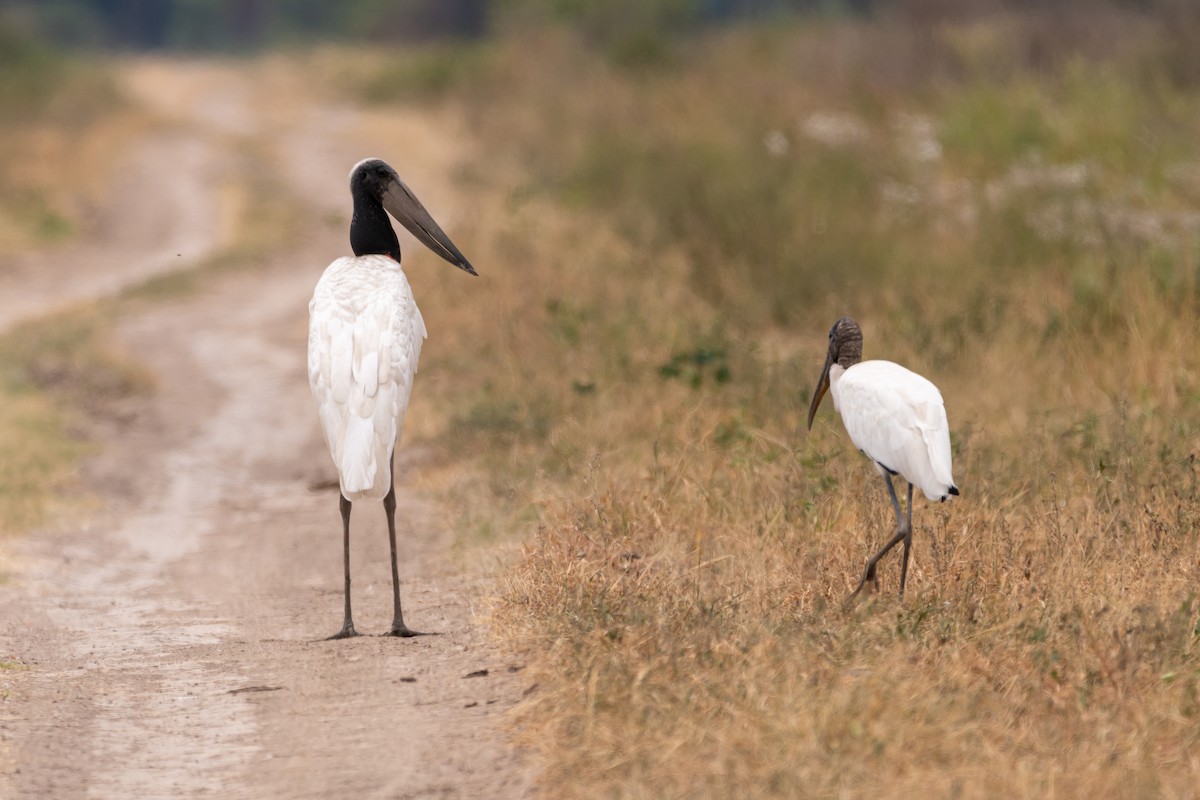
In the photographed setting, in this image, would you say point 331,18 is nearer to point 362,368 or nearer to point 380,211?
point 380,211

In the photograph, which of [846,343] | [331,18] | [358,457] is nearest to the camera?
[358,457]

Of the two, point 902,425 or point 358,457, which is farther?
point 358,457

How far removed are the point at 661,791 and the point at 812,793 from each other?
39 cm

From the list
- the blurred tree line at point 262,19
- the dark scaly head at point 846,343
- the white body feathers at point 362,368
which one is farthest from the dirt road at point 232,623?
the blurred tree line at point 262,19

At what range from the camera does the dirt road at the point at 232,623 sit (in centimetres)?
484

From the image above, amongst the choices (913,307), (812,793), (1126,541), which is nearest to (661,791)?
(812,793)

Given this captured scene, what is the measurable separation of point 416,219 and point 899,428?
2372 mm

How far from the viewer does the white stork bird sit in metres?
5.60

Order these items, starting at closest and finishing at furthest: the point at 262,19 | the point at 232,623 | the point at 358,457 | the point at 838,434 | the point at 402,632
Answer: the point at 358,457 → the point at 402,632 → the point at 232,623 → the point at 838,434 → the point at 262,19

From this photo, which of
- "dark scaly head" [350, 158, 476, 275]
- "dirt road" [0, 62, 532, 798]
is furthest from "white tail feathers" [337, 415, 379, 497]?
"dark scaly head" [350, 158, 476, 275]

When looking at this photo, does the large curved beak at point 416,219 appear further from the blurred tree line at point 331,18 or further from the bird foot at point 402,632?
the blurred tree line at point 331,18

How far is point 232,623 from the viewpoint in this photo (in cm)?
677

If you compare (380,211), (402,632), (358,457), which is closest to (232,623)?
(402,632)

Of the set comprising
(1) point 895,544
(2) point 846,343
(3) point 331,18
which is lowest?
(1) point 895,544
